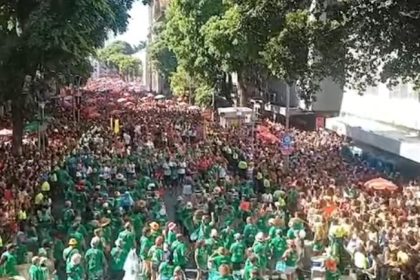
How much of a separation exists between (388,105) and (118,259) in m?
22.5

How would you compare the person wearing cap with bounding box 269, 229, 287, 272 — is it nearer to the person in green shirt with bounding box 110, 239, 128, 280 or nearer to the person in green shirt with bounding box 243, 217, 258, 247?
the person in green shirt with bounding box 243, 217, 258, 247

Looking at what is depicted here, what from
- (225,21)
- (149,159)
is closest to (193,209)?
(149,159)

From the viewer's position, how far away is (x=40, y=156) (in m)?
28.0

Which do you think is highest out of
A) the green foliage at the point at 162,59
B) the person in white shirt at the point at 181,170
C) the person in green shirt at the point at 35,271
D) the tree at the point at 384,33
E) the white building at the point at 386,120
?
the tree at the point at 384,33

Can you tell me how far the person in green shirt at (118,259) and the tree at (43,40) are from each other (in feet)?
43.4

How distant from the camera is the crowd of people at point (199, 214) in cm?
1495

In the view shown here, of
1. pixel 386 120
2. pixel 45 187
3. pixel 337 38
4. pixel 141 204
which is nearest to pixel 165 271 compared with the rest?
pixel 141 204

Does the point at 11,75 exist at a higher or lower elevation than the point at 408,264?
higher

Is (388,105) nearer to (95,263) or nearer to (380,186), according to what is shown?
(380,186)

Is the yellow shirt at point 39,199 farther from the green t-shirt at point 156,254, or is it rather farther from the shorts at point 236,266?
the shorts at point 236,266

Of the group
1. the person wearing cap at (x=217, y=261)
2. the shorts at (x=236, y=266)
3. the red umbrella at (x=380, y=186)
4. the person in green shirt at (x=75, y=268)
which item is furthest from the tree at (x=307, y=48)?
the person in green shirt at (x=75, y=268)

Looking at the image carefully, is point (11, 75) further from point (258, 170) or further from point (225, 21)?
point (225, 21)

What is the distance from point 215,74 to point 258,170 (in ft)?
84.1

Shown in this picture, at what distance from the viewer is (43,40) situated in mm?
27734
